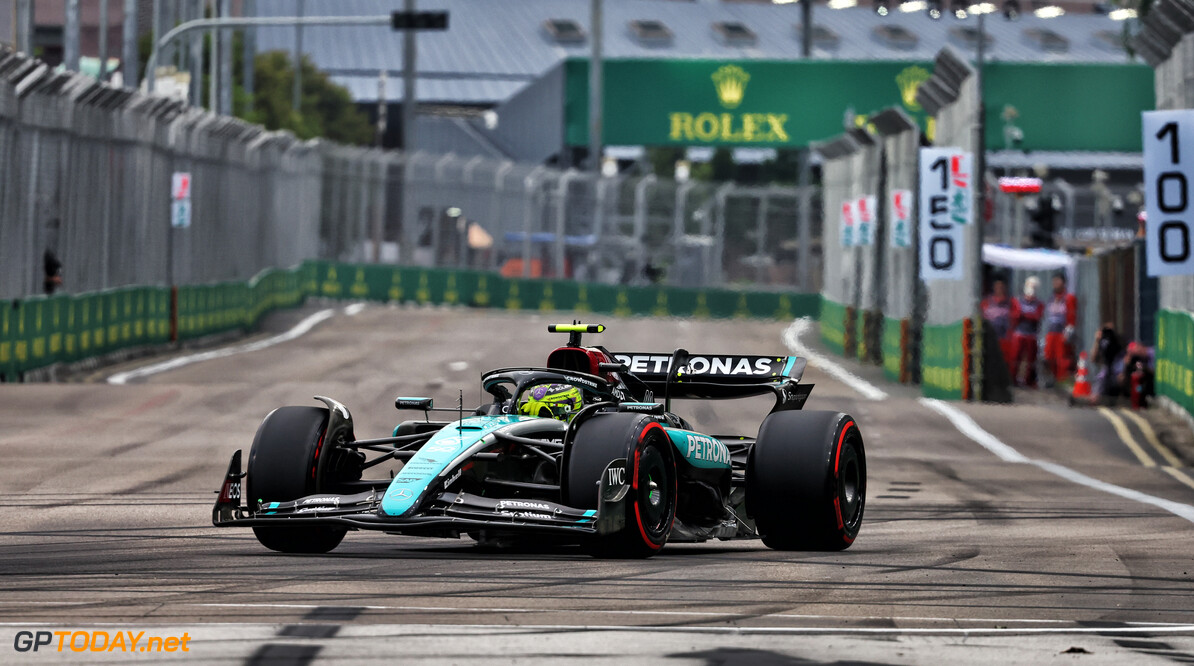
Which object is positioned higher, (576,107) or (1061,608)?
(576,107)

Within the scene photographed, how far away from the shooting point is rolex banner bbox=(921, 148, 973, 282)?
75.5 feet

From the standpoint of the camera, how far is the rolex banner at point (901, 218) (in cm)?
2712

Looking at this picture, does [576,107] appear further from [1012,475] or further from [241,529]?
[241,529]

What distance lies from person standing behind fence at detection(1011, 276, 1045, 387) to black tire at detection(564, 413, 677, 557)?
57.1ft

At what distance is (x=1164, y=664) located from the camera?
639 centimetres

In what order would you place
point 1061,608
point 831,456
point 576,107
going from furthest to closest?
point 576,107 < point 831,456 < point 1061,608

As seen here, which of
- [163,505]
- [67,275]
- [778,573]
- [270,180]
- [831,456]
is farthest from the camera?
[270,180]

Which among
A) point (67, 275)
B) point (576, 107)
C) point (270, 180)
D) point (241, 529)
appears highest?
point (576, 107)

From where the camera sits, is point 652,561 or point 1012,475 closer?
point 652,561

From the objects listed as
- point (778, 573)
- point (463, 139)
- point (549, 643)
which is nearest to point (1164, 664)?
point (549, 643)

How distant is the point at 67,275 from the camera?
24547 mm

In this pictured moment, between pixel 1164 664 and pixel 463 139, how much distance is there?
226 ft

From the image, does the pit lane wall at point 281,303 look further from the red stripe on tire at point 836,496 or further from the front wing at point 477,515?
the red stripe on tire at point 836,496

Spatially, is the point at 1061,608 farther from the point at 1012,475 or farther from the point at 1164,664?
the point at 1012,475
